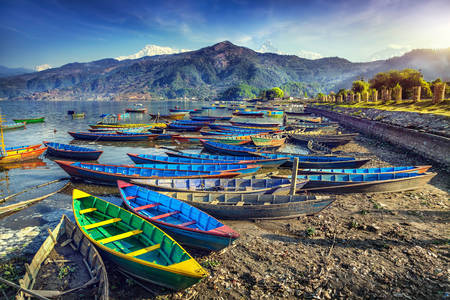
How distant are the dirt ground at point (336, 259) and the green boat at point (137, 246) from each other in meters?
0.98

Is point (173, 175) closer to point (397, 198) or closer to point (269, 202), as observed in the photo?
point (269, 202)

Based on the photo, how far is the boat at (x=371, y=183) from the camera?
1830cm

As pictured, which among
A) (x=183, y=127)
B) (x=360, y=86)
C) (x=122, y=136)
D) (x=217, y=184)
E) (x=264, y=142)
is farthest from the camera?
(x=360, y=86)

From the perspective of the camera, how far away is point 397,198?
17.8 m

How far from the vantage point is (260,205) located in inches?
558

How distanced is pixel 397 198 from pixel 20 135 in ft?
226

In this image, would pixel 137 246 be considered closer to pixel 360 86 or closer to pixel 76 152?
pixel 76 152

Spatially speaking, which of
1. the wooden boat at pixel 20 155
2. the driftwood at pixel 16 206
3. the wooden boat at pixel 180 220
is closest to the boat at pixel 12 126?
the wooden boat at pixel 20 155

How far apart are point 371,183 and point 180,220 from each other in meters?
14.6

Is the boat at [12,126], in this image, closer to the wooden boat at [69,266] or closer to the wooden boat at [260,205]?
the wooden boat at [69,266]

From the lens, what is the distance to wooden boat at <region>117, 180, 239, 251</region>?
1067 cm

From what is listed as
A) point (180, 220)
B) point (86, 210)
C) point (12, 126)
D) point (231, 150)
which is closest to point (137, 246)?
point (180, 220)

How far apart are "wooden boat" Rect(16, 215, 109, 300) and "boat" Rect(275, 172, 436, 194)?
569 inches

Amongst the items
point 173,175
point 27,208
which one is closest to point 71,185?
point 27,208
